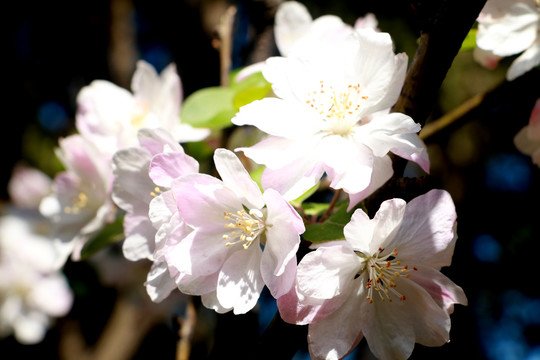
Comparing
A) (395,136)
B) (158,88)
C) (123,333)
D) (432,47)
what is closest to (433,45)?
(432,47)

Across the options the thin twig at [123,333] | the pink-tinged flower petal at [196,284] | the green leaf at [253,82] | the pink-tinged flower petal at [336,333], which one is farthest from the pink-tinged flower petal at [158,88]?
the thin twig at [123,333]

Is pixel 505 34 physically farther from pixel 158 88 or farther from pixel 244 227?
pixel 158 88

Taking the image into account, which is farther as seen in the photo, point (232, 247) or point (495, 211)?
point (495, 211)

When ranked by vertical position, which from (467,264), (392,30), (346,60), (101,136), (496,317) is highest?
(346,60)

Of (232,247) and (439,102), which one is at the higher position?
(232,247)

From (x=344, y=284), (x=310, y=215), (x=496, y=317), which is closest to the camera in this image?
(x=344, y=284)

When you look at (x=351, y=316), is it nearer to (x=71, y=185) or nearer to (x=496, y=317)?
(x=71, y=185)

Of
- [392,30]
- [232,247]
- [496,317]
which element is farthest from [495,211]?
[232,247]
